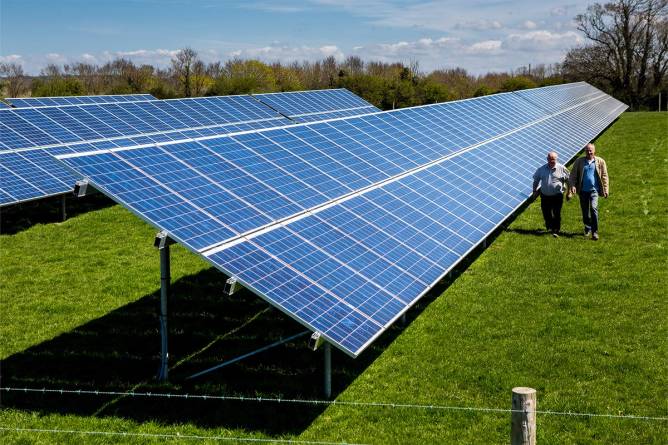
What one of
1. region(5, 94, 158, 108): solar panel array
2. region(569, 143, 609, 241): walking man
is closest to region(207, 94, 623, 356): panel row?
region(569, 143, 609, 241): walking man

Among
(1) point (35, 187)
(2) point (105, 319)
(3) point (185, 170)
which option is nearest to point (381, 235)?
(3) point (185, 170)

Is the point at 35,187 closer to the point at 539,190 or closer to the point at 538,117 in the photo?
the point at 539,190

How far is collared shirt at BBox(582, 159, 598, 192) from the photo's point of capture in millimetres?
16203

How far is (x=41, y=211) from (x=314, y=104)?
662 inches

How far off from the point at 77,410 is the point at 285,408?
2.55 m

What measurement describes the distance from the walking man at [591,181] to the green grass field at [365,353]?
2.16ft

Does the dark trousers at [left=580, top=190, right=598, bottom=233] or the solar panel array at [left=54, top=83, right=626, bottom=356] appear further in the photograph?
the dark trousers at [left=580, top=190, right=598, bottom=233]

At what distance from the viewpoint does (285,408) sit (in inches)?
344

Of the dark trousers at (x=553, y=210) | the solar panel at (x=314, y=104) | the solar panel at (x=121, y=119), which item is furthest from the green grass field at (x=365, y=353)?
the solar panel at (x=314, y=104)

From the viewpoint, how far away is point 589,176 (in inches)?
638

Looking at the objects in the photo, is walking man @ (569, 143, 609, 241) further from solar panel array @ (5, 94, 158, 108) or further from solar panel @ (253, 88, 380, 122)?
solar panel array @ (5, 94, 158, 108)

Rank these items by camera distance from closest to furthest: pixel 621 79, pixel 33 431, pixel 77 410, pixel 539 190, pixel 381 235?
pixel 33 431
pixel 77 410
pixel 381 235
pixel 539 190
pixel 621 79

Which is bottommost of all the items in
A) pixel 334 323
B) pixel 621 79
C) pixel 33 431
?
pixel 33 431

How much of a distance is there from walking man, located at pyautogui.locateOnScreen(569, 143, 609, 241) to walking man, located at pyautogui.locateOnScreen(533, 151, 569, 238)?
1.04 feet
